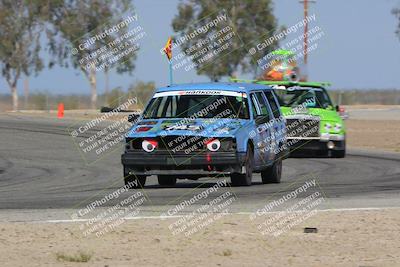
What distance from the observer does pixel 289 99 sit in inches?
974

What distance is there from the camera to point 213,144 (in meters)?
15.3

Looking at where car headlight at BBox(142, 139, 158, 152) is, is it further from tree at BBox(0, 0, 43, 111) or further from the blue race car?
tree at BBox(0, 0, 43, 111)

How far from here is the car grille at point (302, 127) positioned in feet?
79.6

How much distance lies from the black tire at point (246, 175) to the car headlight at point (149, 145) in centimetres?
131

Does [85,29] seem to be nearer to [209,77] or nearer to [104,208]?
[209,77]

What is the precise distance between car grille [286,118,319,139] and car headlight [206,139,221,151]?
9060 mm

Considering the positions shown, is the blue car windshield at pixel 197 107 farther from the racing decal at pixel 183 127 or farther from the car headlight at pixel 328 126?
the car headlight at pixel 328 126

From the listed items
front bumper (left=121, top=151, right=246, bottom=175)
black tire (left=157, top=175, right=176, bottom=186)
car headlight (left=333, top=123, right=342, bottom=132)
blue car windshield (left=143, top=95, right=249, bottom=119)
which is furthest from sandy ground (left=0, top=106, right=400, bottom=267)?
car headlight (left=333, top=123, right=342, bottom=132)

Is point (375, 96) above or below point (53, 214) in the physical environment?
below

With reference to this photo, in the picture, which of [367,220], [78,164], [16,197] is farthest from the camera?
[78,164]

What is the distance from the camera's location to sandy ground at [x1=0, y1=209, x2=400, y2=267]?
29.0ft

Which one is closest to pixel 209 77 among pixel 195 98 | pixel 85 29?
pixel 85 29

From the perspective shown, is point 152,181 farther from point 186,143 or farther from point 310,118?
point 310,118

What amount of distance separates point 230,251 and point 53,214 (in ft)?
11.8
